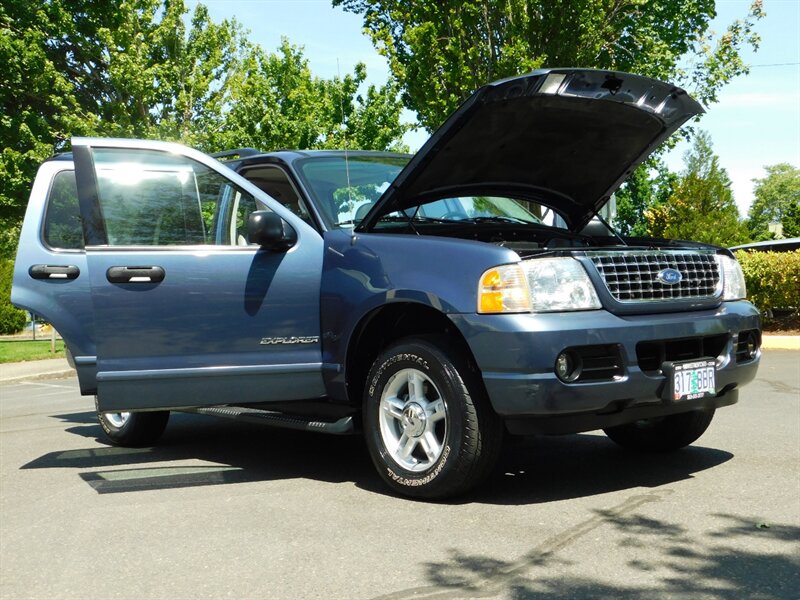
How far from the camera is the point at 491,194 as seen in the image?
6141 mm

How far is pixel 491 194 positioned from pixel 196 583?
3375 millimetres

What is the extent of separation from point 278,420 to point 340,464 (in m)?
0.72

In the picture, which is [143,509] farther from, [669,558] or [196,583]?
[669,558]

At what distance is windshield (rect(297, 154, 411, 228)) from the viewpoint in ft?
18.3

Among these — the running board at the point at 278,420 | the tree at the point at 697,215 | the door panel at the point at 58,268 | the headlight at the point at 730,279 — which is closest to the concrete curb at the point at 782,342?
the headlight at the point at 730,279

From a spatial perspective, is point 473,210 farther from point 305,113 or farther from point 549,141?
point 305,113

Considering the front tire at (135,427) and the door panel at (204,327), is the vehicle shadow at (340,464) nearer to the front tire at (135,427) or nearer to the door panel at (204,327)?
the front tire at (135,427)

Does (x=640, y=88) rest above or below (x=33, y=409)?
above

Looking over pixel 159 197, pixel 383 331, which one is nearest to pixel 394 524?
pixel 383 331

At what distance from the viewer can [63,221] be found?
20.7ft

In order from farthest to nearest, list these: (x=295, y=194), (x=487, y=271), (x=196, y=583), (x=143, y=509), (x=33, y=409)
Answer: (x=33, y=409), (x=295, y=194), (x=143, y=509), (x=487, y=271), (x=196, y=583)

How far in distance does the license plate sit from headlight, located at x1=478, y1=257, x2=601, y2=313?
21.9 inches

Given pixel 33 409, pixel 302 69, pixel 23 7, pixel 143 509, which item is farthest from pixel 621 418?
pixel 23 7

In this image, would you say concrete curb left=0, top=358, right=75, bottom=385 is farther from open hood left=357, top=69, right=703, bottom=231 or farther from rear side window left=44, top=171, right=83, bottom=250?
open hood left=357, top=69, right=703, bottom=231
